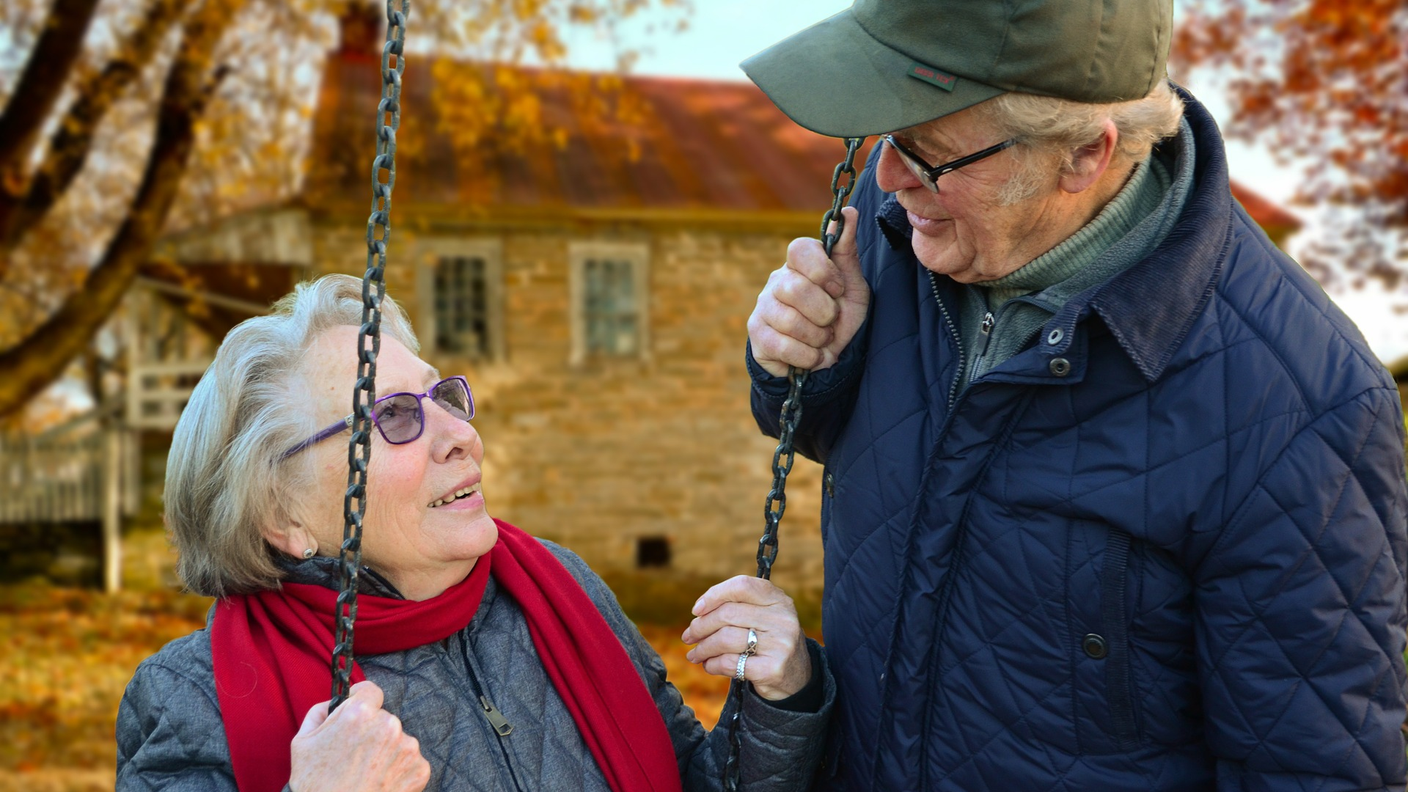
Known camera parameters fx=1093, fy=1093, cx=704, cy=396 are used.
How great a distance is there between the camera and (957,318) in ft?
6.44

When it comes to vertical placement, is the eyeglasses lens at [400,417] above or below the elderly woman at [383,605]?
above

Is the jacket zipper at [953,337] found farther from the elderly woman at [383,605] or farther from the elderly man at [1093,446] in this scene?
the elderly woman at [383,605]

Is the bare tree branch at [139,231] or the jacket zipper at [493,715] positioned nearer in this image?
the jacket zipper at [493,715]

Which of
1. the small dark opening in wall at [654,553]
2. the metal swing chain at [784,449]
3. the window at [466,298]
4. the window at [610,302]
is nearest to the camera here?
the metal swing chain at [784,449]

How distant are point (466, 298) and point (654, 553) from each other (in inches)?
150

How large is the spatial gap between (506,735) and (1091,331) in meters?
1.30

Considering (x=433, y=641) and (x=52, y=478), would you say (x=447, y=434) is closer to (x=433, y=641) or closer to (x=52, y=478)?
(x=433, y=641)

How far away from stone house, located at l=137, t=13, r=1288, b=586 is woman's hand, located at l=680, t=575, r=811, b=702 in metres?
10.6

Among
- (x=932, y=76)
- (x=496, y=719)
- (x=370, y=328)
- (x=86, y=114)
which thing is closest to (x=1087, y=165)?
(x=932, y=76)

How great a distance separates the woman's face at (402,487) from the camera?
2.05 metres

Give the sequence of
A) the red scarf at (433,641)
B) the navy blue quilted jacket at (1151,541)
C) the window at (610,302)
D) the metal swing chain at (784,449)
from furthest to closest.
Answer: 1. the window at (610,302)
2. the metal swing chain at (784,449)
3. the red scarf at (433,641)
4. the navy blue quilted jacket at (1151,541)

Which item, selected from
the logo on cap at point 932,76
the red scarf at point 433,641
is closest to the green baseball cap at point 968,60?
the logo on cap at point 932,76

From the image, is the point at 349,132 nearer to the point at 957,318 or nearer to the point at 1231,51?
the point at 1231,51

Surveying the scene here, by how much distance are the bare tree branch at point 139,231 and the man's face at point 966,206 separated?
785 centimetres
